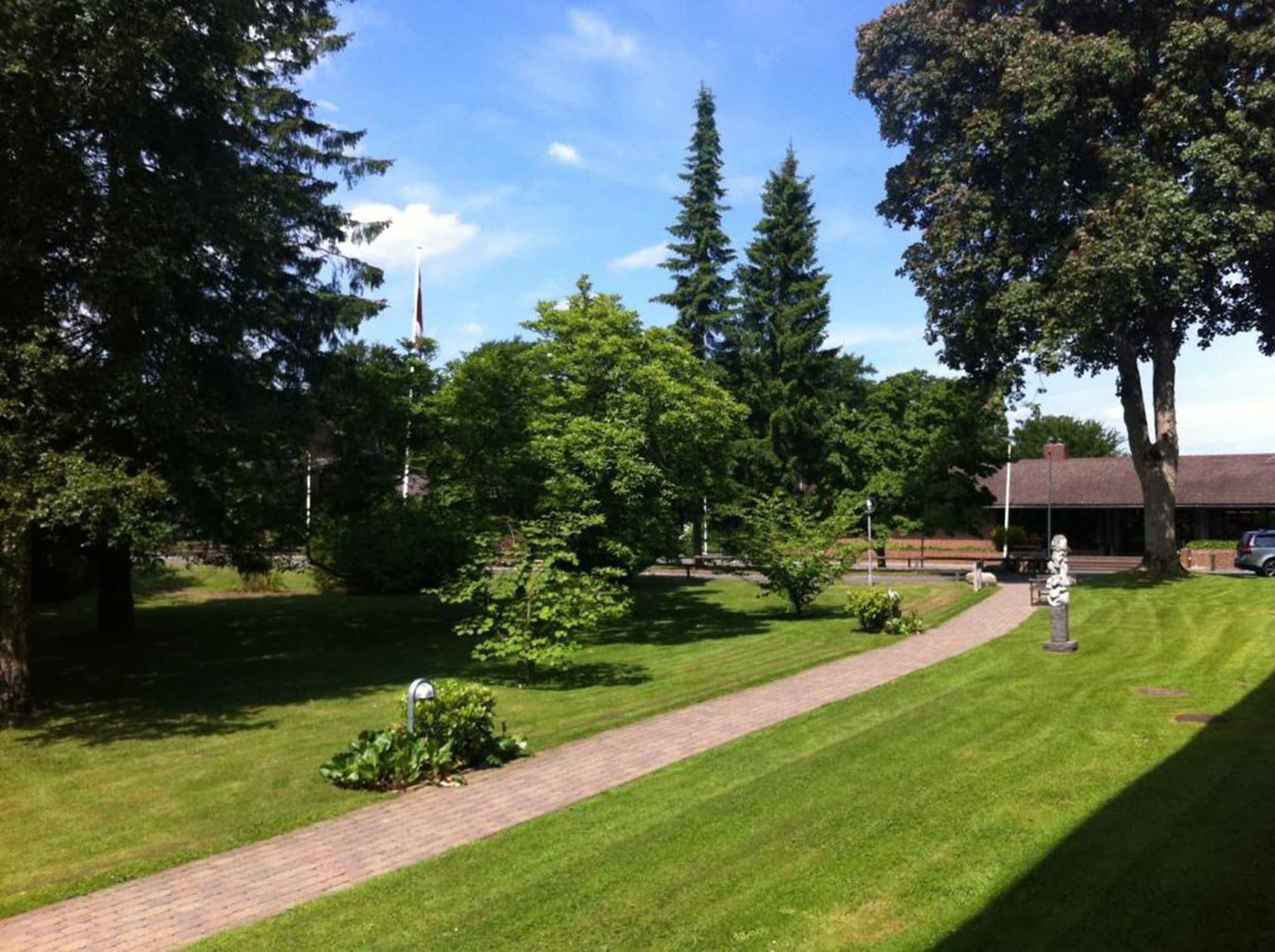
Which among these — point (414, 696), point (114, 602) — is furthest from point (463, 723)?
point (114, 602)

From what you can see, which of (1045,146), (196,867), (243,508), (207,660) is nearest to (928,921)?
(196,867)

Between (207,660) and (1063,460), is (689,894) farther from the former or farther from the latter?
(1063,460)

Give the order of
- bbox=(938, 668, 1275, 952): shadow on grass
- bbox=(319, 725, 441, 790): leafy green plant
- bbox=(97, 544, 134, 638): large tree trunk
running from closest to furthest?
bbox=(938, 668, 1275, 952): shadow on grass
bbox=(319, 725, 441, 790): leafy green plant
bbox=(97, 544, 134, 638): large tree trunk

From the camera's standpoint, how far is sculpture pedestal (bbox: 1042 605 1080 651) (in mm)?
13555

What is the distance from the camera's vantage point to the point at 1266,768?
7.09 m

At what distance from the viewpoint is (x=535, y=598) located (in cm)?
1282

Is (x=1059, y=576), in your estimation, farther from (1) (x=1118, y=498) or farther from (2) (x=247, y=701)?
(1) (x=1118, y=498)

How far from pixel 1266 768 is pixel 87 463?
1180 centimetres

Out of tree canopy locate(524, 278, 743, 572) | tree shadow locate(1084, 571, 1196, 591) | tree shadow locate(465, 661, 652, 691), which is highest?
tree canopy locate(524, 278, 743, 572)

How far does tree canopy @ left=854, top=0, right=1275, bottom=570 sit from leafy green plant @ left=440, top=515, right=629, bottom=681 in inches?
572

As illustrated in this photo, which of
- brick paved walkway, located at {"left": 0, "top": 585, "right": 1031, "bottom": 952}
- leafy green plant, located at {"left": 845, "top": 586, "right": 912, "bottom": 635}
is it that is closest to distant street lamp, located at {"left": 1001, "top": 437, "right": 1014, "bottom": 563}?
leafy green plant, located at {"left": 845, "top": 586, "right": 912, "bottom": 635}

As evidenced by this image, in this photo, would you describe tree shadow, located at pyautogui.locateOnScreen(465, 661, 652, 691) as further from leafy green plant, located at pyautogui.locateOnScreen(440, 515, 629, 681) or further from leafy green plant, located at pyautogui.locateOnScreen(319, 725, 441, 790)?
leafy green plant, located at pyautogui.locateOnScreen(319, 725, 441, 790)

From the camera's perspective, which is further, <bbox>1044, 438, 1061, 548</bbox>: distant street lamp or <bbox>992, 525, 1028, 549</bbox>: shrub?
<bbox>1044, 438, 1061, 548</bbox>: distant street lamp

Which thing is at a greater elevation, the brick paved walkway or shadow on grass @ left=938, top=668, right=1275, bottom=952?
shadow on grass @ left=938, top=668, right=1275, bottom=952
